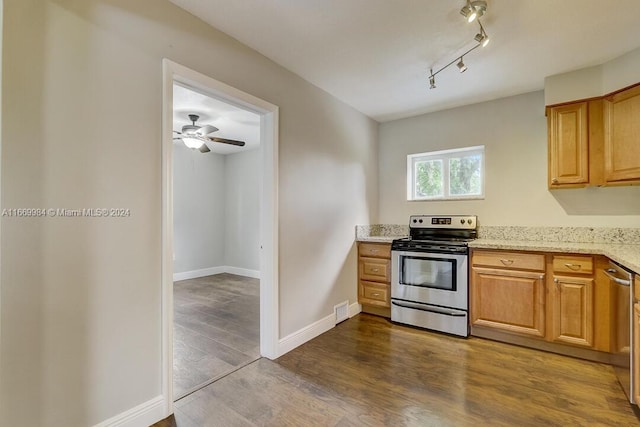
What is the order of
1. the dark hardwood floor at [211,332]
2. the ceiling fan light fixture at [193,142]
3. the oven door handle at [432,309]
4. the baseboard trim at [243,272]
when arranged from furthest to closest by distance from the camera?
the baseboard trim at [243,272] → the ceiling fan light fixture at [193,142] → the oven door handle at [432,309] → the dark hardwood floor at [211,332]

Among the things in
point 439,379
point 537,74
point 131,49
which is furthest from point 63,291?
point 537,74

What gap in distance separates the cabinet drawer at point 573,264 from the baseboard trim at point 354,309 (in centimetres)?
206

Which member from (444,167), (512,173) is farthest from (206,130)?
(512,173)

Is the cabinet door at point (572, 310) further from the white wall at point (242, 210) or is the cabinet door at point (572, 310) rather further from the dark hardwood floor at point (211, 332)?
the white wall at point (242, 210)

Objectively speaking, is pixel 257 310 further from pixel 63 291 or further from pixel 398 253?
pixel 63 291

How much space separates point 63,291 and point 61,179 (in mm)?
546

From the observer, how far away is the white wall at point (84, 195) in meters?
1.32

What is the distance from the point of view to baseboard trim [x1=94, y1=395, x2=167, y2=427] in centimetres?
161

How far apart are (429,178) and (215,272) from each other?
15.1ft

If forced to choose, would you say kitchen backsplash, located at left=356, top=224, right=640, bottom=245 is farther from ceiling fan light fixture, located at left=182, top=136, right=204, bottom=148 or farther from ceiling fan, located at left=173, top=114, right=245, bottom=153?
ceiling fan light fixture, located at left=182, top=136, right=204, bottom=148

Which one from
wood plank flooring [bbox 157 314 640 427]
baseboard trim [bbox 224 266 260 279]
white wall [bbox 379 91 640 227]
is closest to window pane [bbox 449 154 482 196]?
white wall [bbox 379 91 640 227]

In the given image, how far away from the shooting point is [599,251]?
237 centimetres

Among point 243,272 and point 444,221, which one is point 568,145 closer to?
point 444,221

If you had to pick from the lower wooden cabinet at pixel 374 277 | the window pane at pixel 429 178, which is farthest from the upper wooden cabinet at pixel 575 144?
the lower wooden cabinet at pixel 374 277
